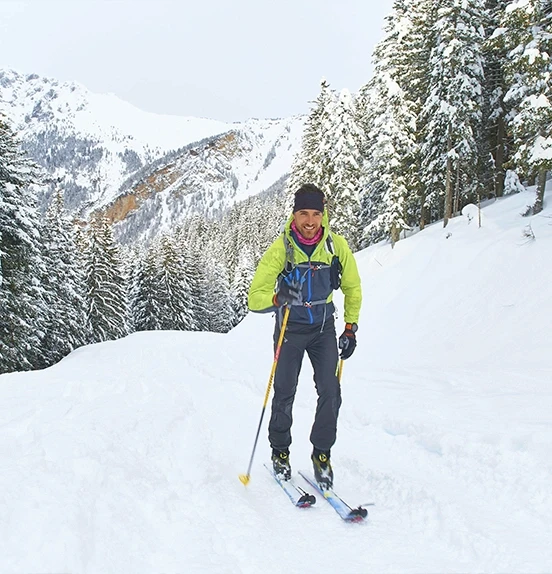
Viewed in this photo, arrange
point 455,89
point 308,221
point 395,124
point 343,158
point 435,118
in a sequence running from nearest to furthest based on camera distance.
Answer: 1. point 308,221
2. point 455,89
3. point 435,118
4. point 395,124
5. point 343,158

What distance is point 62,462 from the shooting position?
373 centimetres

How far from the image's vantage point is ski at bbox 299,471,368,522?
141 inches

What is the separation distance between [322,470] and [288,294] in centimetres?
181

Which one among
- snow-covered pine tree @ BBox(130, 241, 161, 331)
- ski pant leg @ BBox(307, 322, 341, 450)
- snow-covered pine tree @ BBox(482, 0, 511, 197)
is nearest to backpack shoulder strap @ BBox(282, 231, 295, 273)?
ski pant leg @ BBox(307, 322, 341, 450)

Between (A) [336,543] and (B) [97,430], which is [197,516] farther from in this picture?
(B) [97,430]

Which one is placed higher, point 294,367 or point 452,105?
point 452,105

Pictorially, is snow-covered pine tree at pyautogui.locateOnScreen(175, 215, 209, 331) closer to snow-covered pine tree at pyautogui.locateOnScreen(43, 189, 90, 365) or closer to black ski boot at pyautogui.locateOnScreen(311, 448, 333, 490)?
snow-covered pine tree at pyautogui.locateOnScreen(43, 189, 90, 365)

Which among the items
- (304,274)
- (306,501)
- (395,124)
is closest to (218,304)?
(395,124)

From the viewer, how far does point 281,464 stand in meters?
4.50

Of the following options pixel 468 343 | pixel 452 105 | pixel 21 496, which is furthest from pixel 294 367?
pixel 452 105

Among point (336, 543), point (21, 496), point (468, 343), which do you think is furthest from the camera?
point (468, 343)

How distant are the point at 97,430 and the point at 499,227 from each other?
18034 mm

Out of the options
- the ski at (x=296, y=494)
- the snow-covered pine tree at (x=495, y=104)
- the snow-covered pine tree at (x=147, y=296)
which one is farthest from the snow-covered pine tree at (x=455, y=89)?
the snow-covered pine tree at (x=147, y=296)

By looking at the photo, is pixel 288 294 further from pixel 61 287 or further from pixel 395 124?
pixel 61 287
